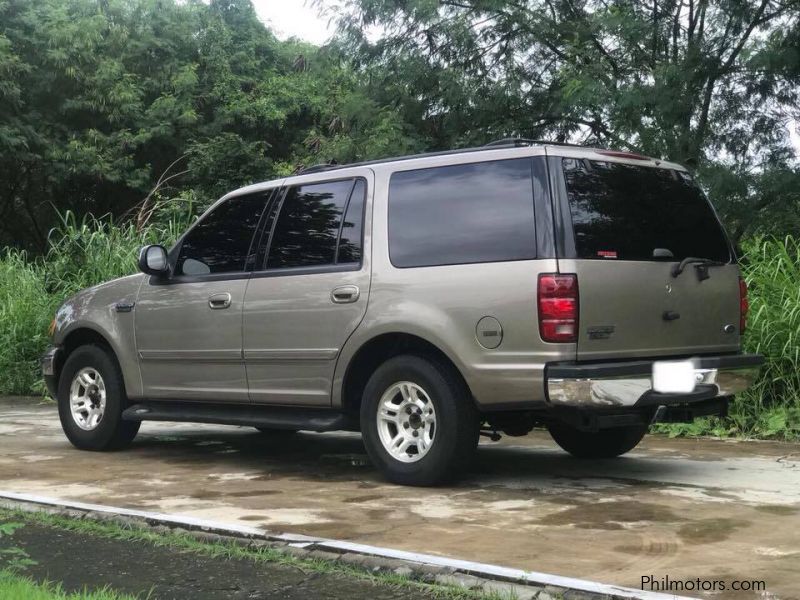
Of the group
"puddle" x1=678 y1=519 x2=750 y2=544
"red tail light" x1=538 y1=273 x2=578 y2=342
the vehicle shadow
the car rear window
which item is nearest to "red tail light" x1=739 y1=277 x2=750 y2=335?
the car rear window

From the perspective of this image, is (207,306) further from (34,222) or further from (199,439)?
(34,222)

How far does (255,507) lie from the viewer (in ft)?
19.7

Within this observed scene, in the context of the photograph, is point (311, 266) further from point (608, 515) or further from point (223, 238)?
point (608, 515)

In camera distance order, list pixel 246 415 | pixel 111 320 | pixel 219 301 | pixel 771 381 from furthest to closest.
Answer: pixel 771 381 → pixel 111 320 → pixel 219 301 → pixel 246 415

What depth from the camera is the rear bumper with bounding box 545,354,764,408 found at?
5.90 meters

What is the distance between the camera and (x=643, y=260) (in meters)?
6.34

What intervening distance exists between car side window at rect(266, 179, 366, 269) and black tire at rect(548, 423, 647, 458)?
1.95 m

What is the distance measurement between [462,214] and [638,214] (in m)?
1.04

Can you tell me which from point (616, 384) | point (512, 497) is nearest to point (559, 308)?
point (616, 384)

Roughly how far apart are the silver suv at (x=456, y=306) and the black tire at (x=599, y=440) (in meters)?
0.02

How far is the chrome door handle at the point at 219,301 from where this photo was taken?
24.9 feet

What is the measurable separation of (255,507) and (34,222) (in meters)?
27.1

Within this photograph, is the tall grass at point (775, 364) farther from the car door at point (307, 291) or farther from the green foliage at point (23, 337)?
the green foliage at point (23, 337)

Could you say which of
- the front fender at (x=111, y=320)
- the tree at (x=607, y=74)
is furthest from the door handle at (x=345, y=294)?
the tree at (x=607, y=74)
